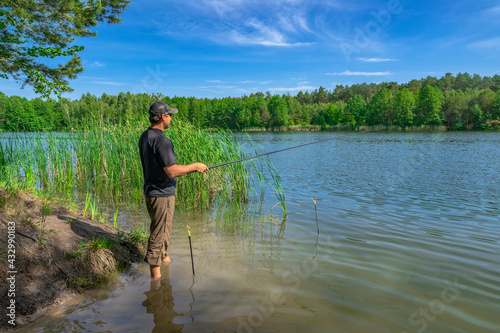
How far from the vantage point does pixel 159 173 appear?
3.70 m

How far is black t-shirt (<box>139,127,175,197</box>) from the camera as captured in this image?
11.8ft

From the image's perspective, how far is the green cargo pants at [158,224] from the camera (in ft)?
12.3

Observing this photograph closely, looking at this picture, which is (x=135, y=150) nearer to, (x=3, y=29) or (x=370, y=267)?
(x=3, y=29)

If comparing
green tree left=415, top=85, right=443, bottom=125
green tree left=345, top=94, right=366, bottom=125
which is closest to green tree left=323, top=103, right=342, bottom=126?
green tree left=345, top=94, right=366, bottom=125

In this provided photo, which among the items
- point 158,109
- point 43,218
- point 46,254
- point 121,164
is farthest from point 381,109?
point 46,254

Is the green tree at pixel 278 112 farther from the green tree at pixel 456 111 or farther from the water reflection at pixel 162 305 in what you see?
the water reflection at pixel 162 305

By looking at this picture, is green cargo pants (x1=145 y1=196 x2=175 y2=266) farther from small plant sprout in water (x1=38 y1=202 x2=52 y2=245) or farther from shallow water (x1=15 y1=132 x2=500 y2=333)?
small plant sprout in water (x1=38 y1=202 x2=52 y2=245)

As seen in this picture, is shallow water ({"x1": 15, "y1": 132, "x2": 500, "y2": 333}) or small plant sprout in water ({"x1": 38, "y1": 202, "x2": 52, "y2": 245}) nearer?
shallow water ({"x1": 15, "y1": 132, "x2": 500, "y2": 333})

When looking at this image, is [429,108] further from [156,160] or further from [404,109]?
[156,160]

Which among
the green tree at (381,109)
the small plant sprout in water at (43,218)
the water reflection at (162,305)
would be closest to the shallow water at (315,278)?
the water reflection at (162,305)

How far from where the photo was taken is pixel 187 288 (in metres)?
3.79

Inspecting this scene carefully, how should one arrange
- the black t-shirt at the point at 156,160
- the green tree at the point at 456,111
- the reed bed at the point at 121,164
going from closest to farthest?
the black t-shirt at the point at 156,160 → the reed bed at the point at 121,164 → the green tree at the point at 456,111

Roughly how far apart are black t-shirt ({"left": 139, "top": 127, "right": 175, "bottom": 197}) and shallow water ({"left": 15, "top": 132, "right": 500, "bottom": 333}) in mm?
1177

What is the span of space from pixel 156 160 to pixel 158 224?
78 centimetres
